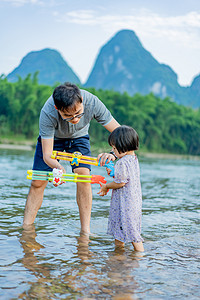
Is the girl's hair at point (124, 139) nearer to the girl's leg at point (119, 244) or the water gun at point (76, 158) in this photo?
the water gun at point (76, 158)

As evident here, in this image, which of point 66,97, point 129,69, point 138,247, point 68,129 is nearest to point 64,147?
point 68,129

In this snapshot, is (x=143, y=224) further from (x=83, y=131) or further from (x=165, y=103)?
(x=165, y=103)

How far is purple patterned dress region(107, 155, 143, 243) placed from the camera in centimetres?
331

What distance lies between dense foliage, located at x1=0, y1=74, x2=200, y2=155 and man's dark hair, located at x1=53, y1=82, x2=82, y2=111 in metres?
31.3

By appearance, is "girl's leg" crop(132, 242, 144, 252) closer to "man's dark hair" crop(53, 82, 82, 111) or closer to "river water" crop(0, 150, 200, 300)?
"river water" crop(0, 150, 200, 300)

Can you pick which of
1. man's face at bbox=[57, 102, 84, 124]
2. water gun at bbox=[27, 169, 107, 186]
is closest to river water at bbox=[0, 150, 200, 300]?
water gun at bbox=[27, 169, 107, 186]

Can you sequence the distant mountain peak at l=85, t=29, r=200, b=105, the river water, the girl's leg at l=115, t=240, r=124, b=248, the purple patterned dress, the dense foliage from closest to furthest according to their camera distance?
the river water
the purple patterned dress
the girl's leg at l=115, t=240, r=124, b=248
the dense foliage
the distant mountain peak at l=85, t=29, r=200, b=105

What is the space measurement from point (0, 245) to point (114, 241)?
105 centimetres

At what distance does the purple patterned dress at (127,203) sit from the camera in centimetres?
331

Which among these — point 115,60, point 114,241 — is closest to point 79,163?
point 114,241

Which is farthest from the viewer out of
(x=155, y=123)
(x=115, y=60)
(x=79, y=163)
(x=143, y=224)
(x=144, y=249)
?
(x=115, y=60)

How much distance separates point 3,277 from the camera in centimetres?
255

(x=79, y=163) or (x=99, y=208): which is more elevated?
(x=79, y=163)

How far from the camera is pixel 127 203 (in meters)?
3.36
